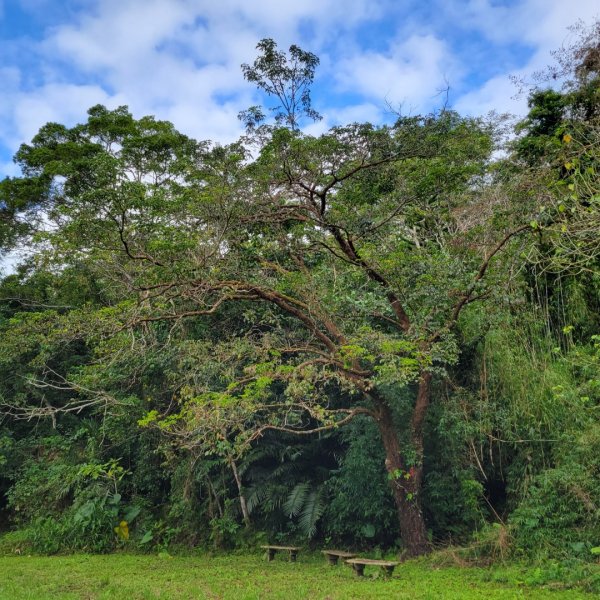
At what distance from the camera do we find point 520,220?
8.52 metres

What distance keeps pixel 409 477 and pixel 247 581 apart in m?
2.98

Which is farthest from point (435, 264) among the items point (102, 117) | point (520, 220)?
point (102, 117)

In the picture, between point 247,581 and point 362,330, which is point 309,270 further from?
point 247,581

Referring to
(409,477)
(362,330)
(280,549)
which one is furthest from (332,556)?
(362,330)

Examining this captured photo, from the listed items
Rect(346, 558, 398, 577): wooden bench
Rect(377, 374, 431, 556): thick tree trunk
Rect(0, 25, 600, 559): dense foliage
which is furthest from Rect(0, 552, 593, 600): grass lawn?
Rect(0, 25, 600, 559): dense foliage

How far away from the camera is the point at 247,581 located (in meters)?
8.09

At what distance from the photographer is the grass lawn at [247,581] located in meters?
6.77

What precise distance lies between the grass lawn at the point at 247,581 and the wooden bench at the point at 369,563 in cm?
11

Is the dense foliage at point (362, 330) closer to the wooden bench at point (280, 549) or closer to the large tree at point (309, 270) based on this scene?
the large tree at point (309, 270)

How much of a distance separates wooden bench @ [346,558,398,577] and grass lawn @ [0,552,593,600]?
0.11 meters

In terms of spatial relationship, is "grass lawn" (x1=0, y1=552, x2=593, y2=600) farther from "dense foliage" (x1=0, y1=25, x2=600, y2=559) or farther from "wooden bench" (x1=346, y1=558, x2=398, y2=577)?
"dense foliage" (x1=0, y1=25, x2=600, y2=559)

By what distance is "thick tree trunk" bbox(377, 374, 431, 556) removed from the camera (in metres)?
8.71

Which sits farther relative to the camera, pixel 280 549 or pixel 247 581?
pixel 280 549

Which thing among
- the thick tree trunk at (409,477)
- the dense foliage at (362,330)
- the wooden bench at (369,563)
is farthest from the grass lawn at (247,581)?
the dense foliage at (362,330)
